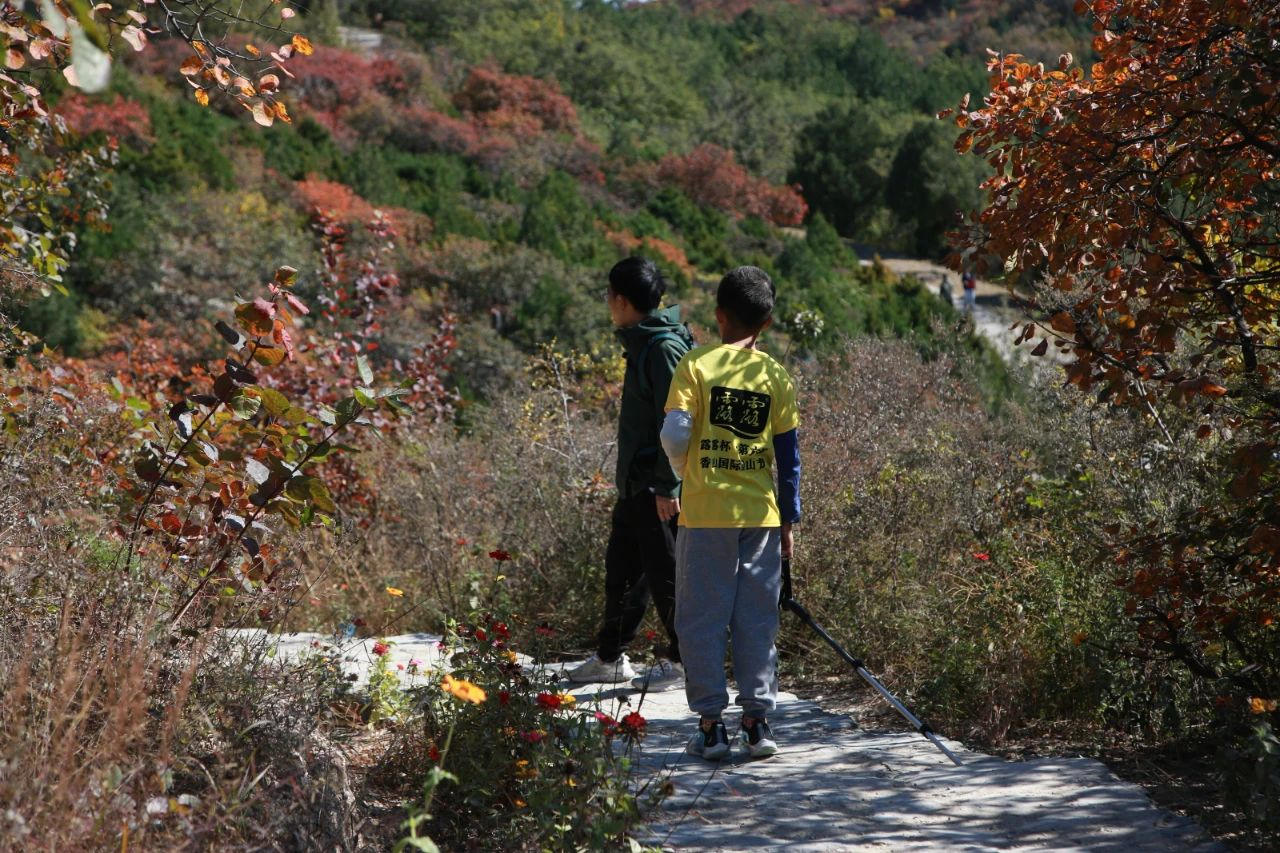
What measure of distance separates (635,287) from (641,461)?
64 centimetres

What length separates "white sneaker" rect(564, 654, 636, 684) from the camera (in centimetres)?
473

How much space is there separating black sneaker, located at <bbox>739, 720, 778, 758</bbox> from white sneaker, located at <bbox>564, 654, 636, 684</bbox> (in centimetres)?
87

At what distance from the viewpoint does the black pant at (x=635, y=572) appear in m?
4.54

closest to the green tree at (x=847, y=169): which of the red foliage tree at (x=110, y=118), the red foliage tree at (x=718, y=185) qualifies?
the red foliage tree at (x=718, y=185)

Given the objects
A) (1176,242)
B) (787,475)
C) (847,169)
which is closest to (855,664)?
(787,475)

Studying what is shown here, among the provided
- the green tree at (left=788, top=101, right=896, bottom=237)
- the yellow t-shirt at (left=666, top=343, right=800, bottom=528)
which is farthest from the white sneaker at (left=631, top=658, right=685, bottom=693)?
the green tree at (left=788, top=101, right=896, bottom=237)

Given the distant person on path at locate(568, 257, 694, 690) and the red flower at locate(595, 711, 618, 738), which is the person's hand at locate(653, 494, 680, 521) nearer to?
the distant person on path at locate(568, 257, 694, 690)

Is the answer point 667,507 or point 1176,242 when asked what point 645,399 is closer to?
point 667,507

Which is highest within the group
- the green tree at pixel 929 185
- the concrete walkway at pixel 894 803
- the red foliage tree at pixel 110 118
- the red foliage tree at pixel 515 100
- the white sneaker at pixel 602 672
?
the red foliage tree at pixel 515 100

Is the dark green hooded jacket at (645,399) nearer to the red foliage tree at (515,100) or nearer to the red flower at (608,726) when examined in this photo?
the red flower at (608,726)

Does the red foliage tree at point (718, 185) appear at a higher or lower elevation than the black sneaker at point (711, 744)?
higher

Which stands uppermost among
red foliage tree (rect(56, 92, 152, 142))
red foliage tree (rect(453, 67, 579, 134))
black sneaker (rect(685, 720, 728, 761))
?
red foliage tree (rect(453, 67, 579, 134))

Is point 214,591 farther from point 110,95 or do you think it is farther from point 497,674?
point 110,95

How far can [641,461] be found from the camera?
4.47 metres
